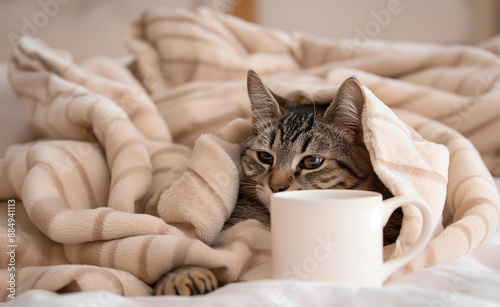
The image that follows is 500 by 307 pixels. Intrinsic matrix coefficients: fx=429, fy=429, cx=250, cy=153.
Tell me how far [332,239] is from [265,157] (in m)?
0.41

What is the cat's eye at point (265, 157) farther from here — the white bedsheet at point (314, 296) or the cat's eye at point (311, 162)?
the white bedsheet at point (314, 296)

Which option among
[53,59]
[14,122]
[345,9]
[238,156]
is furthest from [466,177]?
[345,9]

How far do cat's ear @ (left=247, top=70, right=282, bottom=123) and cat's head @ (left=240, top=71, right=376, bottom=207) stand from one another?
6 cm

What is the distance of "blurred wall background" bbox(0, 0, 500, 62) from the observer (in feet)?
8.08

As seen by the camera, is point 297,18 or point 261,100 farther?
point 297,18

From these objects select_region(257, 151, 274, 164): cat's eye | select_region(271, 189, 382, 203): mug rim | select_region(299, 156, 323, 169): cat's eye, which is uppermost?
select_region(271, 189, 382, 203): mug rim

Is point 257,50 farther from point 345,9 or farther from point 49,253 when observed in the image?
point 49,253

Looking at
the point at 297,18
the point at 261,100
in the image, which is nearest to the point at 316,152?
the point at 261,100

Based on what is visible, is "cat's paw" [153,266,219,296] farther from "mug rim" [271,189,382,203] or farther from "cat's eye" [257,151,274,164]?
"cat's eye" [257,151,274,164]

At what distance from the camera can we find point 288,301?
578mm

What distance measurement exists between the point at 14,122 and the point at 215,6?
148 centimetres

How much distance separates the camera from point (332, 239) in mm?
649

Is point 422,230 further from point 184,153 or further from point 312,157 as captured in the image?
point 184,153

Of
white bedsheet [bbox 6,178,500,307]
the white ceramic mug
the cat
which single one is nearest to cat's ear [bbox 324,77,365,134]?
the cat
